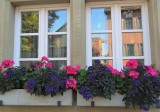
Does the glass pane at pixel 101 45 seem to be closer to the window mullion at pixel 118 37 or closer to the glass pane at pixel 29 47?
the window mullion at pixel 118 37

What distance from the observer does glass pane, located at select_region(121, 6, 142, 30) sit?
15.5 ft

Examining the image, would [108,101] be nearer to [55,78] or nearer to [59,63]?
[55,78]

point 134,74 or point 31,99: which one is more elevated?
point 134,74

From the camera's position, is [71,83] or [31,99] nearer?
[71,83]

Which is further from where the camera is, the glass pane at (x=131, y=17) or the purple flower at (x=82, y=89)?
the glass pane at (x=131, y=17)

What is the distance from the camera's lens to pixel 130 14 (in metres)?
4.77

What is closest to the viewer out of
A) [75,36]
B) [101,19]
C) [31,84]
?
[31,84]

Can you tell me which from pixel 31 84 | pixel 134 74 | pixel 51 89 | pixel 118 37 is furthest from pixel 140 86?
pixel 31 84

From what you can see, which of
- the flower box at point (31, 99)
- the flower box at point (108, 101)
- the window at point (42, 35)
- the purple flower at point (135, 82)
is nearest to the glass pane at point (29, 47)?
the window at point (42, 35)

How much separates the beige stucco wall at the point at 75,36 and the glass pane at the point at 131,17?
255mm

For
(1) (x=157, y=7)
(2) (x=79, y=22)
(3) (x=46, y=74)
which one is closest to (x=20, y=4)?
(2) (x=79, y=22)

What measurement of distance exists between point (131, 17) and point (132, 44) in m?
0.48

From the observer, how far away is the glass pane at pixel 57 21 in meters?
4.88

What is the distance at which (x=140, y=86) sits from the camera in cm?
379
